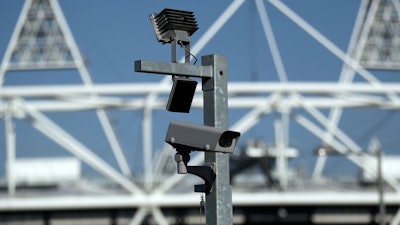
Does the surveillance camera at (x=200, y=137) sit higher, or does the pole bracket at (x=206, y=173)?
the surveillance camera at (x=200, y=137)

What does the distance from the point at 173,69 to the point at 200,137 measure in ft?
2.03

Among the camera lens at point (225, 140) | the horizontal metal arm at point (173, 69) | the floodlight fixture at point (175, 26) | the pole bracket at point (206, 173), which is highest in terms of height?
the floodlight fixture at point (175, 26)

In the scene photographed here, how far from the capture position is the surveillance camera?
8.98 m

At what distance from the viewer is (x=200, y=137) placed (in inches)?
360

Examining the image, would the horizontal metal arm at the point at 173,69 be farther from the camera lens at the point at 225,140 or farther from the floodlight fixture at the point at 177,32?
the camera lens at the point at 225,140

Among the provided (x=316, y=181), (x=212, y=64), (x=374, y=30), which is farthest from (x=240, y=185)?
(x=212, y=64)

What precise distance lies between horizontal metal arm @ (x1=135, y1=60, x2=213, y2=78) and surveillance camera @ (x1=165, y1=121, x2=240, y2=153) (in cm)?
44

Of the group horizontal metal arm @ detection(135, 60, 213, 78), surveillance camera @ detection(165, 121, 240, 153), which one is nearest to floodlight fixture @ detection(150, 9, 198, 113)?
horizontal metal arm @ detection(135, 60, 213, 78)

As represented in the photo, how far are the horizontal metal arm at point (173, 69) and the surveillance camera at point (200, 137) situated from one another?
44 cm

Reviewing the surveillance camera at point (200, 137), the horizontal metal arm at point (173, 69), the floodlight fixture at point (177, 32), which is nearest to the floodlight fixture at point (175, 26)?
the floodlight fixture at point (177, 32)

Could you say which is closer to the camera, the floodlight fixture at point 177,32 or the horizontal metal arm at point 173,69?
the horizontal metal arm at point 173,69

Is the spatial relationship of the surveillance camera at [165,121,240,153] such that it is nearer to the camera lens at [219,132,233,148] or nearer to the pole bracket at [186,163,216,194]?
the camera lens at [219,132,233,148]

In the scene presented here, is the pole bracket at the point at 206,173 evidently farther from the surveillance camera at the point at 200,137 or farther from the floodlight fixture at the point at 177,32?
the floodlight fixture at the point at 177,32

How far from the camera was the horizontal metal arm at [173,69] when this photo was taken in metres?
9.07
